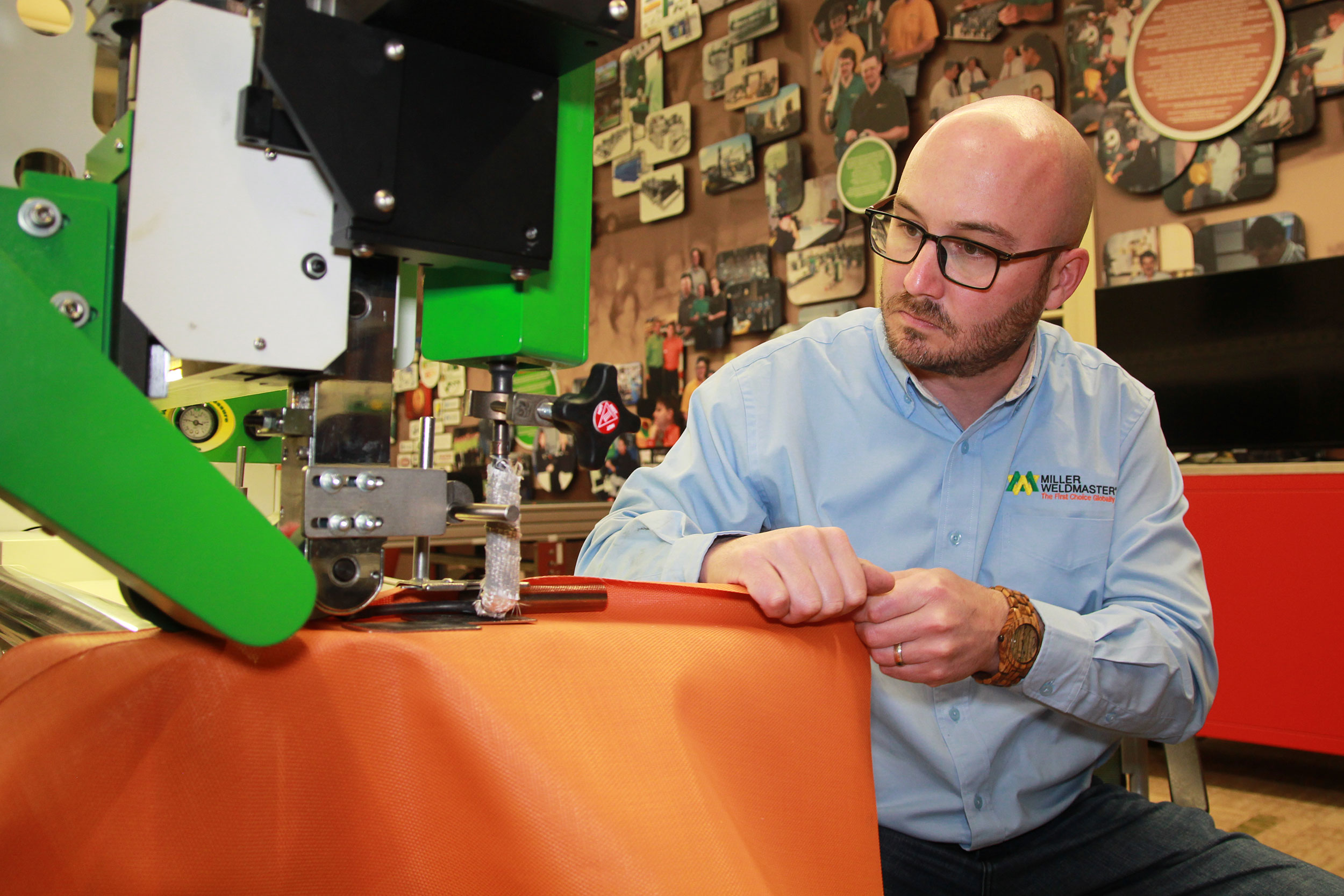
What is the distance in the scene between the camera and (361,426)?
0.76 meters

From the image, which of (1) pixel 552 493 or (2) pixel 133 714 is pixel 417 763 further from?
(1) pixel 552 493

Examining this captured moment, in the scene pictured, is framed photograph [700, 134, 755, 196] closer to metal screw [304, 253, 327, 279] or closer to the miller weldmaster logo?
the miller weldmaster logo

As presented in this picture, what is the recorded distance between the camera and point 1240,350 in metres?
3.09

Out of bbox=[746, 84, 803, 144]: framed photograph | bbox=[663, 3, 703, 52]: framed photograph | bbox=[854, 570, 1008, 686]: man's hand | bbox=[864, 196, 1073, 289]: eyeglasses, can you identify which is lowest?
bbox=[854, 570, 1008, 686]: man's hand

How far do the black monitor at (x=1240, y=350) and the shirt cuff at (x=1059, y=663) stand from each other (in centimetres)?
244

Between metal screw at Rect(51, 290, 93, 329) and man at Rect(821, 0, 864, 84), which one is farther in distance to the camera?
man at Rect(821, 0, 864, 84)

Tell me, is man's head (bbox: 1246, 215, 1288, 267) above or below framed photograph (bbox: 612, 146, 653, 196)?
below

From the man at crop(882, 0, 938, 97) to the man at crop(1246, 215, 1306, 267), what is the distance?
5.09 ft

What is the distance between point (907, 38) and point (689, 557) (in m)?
3.70

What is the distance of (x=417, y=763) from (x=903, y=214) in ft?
3.79

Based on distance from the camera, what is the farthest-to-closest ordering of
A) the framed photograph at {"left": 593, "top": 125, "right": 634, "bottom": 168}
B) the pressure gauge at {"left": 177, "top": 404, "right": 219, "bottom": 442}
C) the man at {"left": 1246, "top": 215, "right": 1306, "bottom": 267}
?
1. the framed photograph at {"left": 593, "top": 125, "right": 634, "bottom": 168}
2. the man at {"left": 1246, "top": 215, "right": 1306, "bottom": 267}
3. the pressure gauge at {"left": 177, "top": 404, "right": 219, "bottom": 442}

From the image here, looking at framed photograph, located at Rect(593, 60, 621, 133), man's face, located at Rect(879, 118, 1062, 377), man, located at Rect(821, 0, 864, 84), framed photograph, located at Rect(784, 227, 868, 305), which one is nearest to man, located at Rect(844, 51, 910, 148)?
man, located at Rect(821, 0, 864, 84)

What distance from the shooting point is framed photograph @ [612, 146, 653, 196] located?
5391 millimetres

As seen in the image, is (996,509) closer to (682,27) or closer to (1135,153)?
(1135,153)
